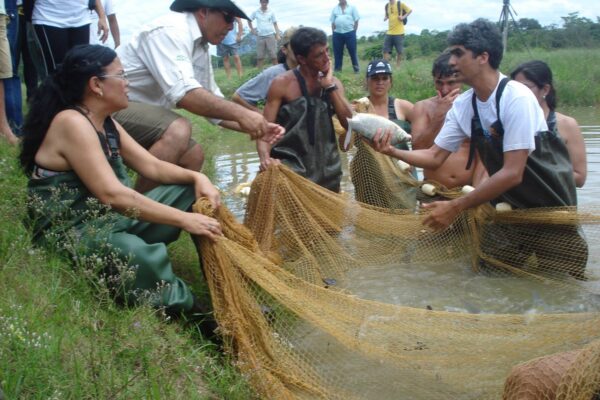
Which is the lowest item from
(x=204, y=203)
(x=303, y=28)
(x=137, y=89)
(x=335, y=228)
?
(x=335, y=228)

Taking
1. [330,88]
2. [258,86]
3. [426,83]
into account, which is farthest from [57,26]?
[426,83]

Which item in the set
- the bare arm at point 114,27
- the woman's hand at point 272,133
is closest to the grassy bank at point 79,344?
the woman's hand at point 272,133

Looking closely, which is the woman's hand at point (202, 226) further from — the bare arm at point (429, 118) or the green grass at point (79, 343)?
the bare arm at point (429, 118)

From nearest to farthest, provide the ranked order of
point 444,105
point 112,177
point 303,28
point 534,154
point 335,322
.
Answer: point 335,322 → point 112,177 → point 534,154 → point 303,28 → point 444,105

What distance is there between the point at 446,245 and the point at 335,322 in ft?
5.98

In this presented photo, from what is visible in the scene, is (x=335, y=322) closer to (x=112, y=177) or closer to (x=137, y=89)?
(x=112, y=177)

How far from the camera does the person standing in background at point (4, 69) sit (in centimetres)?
518

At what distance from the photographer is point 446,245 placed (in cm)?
467

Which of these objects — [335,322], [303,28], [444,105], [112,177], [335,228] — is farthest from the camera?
[444,105]

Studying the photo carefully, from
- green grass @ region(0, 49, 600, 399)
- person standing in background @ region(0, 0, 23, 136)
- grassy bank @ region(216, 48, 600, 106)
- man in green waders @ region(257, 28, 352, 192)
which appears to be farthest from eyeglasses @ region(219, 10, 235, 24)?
grassy bank @ region(216, 48, 600, 106)

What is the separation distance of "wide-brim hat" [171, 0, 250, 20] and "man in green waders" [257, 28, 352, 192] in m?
0.67

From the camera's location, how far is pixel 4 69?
5.33 metres

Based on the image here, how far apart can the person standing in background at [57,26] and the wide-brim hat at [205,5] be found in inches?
62.8

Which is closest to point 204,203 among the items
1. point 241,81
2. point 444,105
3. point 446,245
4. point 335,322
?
point 335,322
